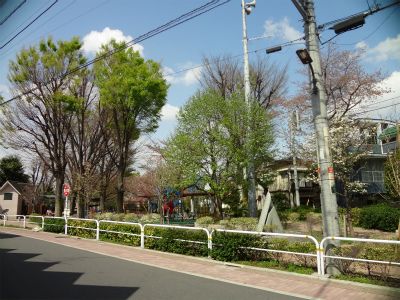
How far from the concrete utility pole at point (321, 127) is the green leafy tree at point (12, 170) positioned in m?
53.2

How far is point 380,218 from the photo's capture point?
2148cm

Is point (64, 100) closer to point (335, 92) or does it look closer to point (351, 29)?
point (335, 92)

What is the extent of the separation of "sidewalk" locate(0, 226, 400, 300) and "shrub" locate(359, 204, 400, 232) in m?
13.8

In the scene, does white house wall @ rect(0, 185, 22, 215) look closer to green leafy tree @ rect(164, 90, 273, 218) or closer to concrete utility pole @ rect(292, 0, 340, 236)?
green leafy tree @ rect(164, 90, 273, 218)

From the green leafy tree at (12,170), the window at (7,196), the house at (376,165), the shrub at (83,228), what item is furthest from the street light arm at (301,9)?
the green leafy tree at (12,170)

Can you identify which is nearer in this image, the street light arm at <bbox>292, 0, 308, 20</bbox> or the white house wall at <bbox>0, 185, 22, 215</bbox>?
the street light arm at <bbox>292, 0, 308, 20</bbox>

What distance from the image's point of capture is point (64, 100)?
25828mm

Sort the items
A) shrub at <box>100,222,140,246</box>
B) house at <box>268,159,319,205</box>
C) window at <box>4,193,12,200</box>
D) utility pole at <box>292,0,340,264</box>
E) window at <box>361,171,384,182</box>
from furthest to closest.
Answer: window at <box>4,193,12,200</box> < house at <box>268,159,319,205</box> < window at <box>361,171,384,182</box> < shrub at <box>100,222,140,246</box> < utility pole at <box>292,0,340,264</box>

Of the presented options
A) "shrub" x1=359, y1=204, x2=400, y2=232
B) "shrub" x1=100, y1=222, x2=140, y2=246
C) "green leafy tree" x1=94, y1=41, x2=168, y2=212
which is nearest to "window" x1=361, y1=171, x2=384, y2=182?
"shrub" x1=359, y1=204, x2=400, y2=232

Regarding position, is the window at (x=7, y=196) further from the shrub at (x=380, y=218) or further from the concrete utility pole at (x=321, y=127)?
the concrete utility pole at (x=321, y=127)

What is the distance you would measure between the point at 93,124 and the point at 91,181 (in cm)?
473

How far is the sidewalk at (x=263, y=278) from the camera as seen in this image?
7613 mm

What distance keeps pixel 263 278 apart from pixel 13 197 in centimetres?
4737

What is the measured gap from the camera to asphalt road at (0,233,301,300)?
7430mm
